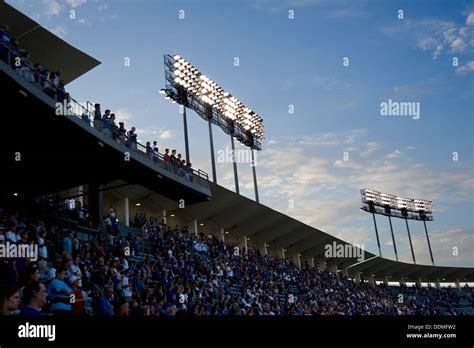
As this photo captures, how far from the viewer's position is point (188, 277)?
65.7 feet

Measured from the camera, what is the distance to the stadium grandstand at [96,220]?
11.8 metres

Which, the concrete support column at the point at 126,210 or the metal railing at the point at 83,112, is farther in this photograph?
the concrete support column at the point at 126,210

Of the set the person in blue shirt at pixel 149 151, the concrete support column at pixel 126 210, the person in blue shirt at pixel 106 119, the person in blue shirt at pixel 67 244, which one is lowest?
the person in blue shirt at pixel 67 244

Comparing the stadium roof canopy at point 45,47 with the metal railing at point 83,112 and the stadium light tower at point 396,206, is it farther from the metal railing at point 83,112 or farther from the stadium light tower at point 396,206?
the stadium light tower at point 396,206

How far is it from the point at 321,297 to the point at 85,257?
21487 millimetres

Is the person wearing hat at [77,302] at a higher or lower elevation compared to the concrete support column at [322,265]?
lower

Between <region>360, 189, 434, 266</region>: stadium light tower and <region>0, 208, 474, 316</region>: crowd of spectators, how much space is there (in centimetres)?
2453

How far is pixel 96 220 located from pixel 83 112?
520 cm

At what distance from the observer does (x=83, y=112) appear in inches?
666

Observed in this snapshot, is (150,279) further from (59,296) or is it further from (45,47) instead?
(45,47)

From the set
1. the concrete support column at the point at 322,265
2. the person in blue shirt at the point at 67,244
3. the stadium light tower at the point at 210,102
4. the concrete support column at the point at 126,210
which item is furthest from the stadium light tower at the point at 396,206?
the person in blue shirt at the point at 67,244

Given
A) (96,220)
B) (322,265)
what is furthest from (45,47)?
(322,265)

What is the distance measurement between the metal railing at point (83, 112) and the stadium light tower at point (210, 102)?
475 inches

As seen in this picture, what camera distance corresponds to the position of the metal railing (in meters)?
14.2
